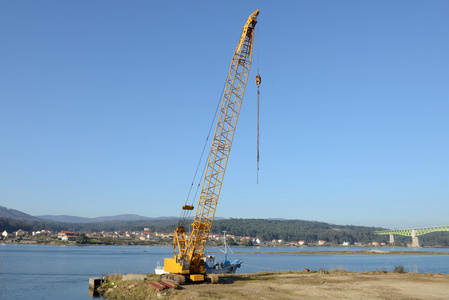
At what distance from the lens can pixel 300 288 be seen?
36.9 metres

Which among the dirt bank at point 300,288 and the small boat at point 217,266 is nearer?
the dirt bank at point 300,288

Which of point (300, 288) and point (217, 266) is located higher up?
point (300, 288)

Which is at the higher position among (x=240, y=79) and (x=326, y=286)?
(x=240, y=79)

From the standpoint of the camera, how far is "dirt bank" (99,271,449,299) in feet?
108

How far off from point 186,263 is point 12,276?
4147 centimetres

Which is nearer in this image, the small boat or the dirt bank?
the dirt bank

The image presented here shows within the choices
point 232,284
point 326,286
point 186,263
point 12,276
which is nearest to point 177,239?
point 186,263

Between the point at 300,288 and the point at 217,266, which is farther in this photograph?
the point at 217,266

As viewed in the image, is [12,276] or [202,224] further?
[12,276]

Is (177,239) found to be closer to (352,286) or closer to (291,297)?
(291,297)

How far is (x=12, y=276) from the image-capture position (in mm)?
66000

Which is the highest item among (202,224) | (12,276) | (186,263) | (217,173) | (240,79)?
(240,79)

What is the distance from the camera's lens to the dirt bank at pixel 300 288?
32.9 metres

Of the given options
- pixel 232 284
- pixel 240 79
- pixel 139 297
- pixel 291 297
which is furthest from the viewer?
pixel 240 79
